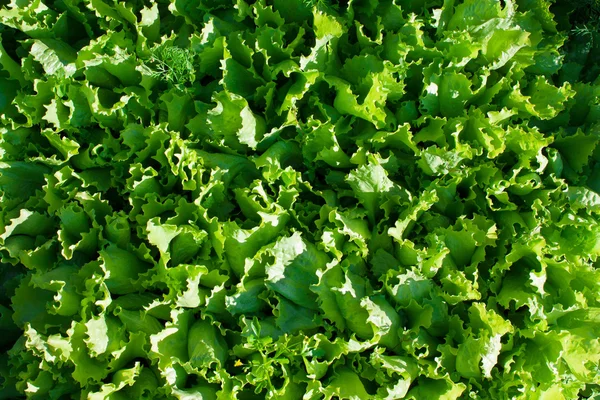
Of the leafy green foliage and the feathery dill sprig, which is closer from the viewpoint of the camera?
the leafy green foliage

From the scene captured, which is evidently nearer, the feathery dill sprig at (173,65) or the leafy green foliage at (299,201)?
the leafy green foliage at (299,201)

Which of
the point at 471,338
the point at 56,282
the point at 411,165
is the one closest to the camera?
the point at 471,338

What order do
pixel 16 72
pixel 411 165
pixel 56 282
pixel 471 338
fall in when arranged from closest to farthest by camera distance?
pixel 471 338 < pixel 56 282 < pixel 411 165 < pixel 16 72

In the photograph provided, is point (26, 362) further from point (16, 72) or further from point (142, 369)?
point (16, 72)

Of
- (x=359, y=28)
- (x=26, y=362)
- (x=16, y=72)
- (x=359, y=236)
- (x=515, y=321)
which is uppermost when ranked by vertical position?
(x=359, y=28)

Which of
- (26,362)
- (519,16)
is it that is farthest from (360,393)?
(519,16)

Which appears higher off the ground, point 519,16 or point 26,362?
point 519,16

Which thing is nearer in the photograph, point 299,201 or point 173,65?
point 299,201

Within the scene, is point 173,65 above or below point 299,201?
above
